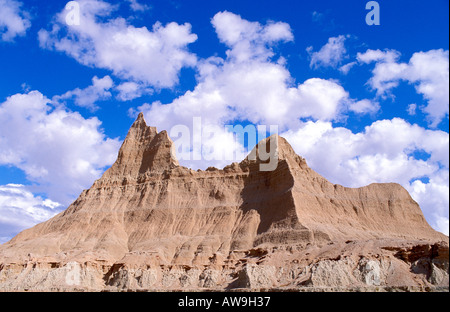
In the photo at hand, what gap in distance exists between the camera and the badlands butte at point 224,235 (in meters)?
72.5

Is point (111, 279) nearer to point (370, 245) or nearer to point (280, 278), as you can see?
point (280, 278)

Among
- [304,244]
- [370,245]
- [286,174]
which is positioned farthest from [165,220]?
[370,245]

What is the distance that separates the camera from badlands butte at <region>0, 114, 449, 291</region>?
7250 centimetres

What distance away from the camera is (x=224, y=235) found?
96312 mm

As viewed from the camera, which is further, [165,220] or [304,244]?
[165,220]

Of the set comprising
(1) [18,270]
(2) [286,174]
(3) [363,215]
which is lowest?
(1) [18,270]

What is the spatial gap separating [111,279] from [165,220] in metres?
18.3

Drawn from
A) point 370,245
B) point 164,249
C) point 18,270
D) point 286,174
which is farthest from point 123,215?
point 370,245

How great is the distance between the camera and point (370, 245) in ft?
250

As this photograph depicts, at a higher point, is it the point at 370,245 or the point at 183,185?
the point at 183,185
